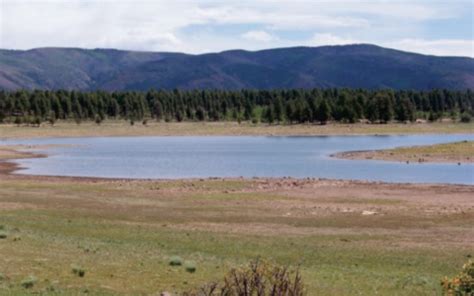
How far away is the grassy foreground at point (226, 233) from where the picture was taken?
65.0ft

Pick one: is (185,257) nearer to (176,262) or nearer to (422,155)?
(176,262)

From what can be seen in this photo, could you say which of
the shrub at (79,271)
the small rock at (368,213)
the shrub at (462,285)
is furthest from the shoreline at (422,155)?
the shrub at (462,285)

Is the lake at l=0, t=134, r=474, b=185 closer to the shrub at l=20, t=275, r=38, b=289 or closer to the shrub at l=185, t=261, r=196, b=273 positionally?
the shrub at l=185, t=261, r=196, b=273

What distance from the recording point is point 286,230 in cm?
3250

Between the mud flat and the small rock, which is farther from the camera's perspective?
the small rock

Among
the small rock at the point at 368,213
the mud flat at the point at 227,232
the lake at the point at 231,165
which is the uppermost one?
the mud flat at the point at 227,232

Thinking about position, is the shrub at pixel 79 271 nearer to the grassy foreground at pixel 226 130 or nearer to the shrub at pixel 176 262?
the shrub at pixel 176 262

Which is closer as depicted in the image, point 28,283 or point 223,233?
point 28,283

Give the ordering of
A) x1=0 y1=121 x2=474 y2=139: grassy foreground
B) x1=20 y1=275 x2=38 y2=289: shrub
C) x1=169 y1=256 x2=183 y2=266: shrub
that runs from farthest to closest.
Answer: x1=0 y1=121 x2=474 y2=139: grassy foreground → x1=169 y1=256 x2=183 y2=266: shrub → x1=20 y1=275 x2=38 y2=289: shrub

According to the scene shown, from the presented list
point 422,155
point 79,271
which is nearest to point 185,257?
point 79,271

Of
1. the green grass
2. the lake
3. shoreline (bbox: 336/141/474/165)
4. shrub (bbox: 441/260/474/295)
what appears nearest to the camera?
shrub (bbox: 441/260/474/295)

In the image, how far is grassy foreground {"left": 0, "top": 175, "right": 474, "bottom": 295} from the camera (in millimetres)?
19797

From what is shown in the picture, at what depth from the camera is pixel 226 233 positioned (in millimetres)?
31344

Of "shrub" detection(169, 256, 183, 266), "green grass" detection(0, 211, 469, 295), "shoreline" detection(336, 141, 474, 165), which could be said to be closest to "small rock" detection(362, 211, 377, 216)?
"green grass" detection(0, 211, 469, 295)
